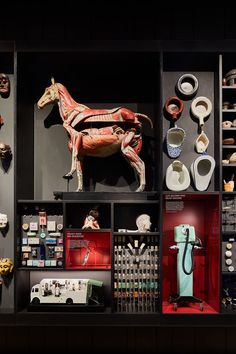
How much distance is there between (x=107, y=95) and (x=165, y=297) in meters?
1.73

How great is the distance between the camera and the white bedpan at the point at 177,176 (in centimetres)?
234

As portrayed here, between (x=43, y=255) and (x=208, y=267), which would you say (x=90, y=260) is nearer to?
(x=43, y=255)

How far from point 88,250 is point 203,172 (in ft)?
3.51

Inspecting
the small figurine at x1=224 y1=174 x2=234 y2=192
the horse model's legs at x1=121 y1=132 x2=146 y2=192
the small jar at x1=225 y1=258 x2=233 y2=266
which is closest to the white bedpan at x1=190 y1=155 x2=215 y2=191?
the small figurine at x1=224 y1=174 x2=234 y2=192

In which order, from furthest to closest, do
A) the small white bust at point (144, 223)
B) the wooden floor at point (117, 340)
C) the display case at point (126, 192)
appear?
the wooden floor at point (117, 340), the small white bust at point (144, 223), the display case at point (126, 192)

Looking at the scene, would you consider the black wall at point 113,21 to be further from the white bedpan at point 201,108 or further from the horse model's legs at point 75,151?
the horse model's legs at point 75,151

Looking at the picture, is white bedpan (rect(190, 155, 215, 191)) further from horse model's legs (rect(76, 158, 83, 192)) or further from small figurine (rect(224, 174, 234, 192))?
horse model's legs (rect(76, 158, 83, 192))

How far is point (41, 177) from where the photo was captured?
2654 millimetres

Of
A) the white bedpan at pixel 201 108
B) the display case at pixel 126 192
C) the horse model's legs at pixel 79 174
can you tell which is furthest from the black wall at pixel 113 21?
the horse model's legs at pixel 79 174

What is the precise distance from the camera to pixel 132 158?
2.46 m

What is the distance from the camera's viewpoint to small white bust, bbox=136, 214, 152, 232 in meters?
2.42

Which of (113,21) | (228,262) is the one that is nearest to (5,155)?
(113,21)

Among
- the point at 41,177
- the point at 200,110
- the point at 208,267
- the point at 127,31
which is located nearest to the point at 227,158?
the point at 200,110

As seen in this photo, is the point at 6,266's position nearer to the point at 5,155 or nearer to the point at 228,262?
the point at 5,155
